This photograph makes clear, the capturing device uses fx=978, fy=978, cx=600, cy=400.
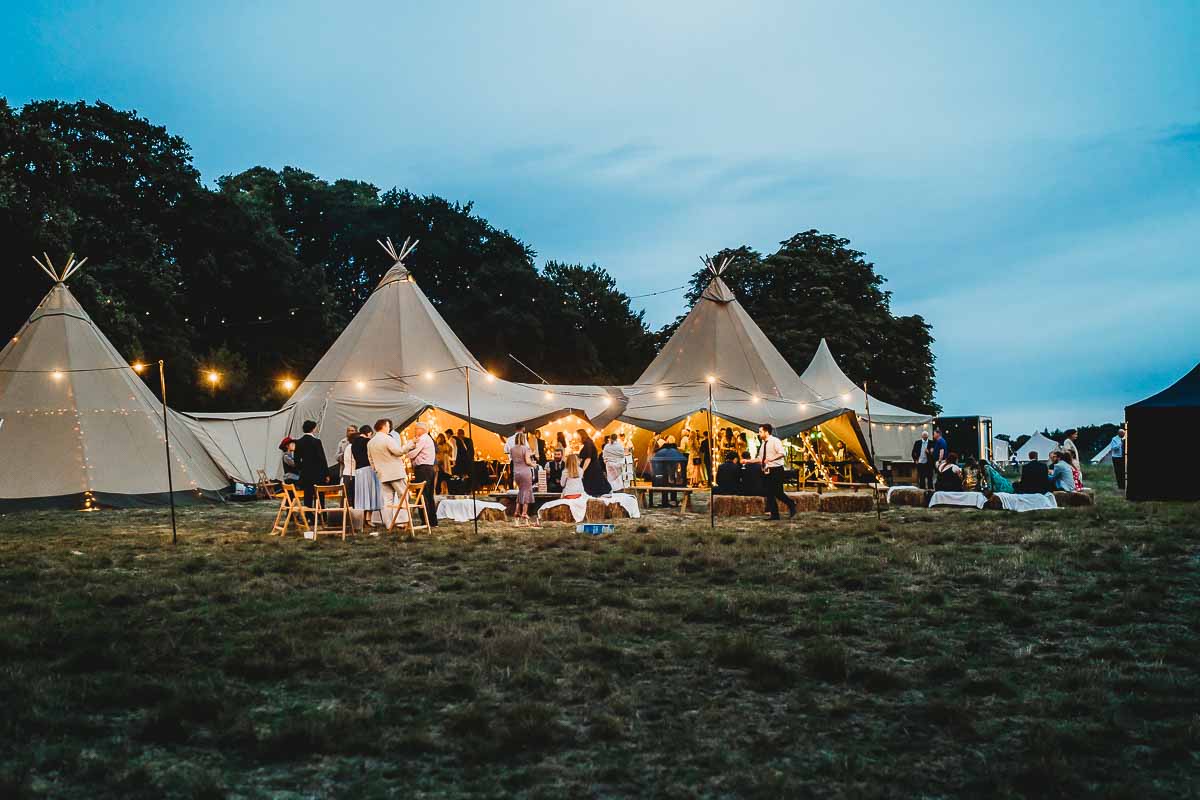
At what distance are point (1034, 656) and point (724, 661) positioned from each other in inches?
60.6

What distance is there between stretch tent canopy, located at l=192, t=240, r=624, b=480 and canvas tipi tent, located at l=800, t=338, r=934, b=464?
6.19m

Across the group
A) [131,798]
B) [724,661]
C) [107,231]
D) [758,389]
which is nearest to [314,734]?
[131,798]

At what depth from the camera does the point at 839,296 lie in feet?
115

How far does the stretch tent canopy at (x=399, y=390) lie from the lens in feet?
63.4

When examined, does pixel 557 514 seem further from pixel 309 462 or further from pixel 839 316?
pixel 839 316

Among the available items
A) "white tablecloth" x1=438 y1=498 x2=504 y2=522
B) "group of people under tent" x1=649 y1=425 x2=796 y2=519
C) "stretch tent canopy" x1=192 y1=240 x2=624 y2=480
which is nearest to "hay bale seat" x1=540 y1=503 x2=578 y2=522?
"white tablecloth" x1=438 y1=498 x2=504 y2=522

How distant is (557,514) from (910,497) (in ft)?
19.0

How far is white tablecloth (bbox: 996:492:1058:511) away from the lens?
45.2ft

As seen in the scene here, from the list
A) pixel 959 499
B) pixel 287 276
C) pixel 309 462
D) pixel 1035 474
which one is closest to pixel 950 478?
pixel 959 499

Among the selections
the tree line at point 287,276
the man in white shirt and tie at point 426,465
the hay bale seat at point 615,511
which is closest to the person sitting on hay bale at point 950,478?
the hay bale seat at point 615,511

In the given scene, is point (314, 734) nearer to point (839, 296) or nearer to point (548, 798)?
point (548, 798)

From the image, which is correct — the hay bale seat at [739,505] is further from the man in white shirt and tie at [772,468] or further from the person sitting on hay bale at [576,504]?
the person sitting on hay bale at [576,504]

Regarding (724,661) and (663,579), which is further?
(663,579)

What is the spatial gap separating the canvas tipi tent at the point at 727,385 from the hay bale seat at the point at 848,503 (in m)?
4.80
